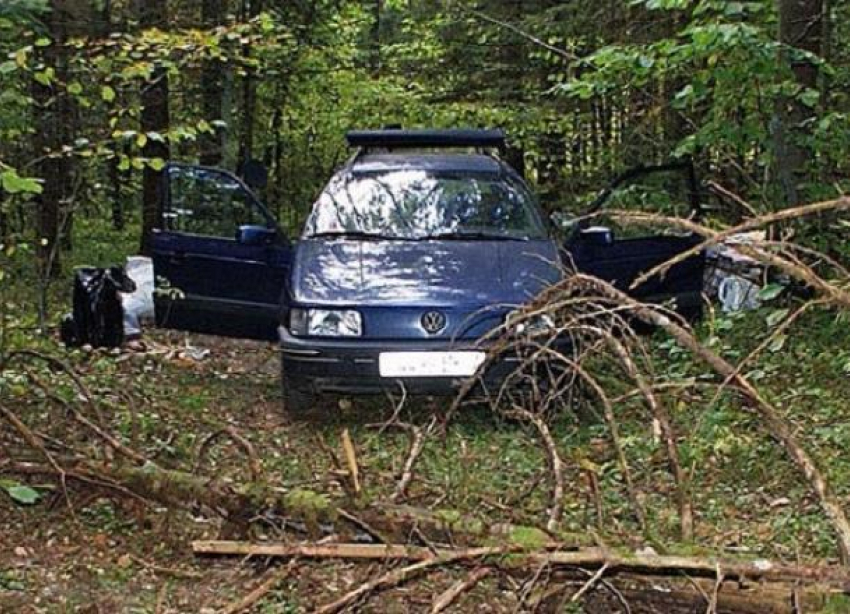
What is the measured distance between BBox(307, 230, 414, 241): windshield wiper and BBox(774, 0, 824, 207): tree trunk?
2848 mm

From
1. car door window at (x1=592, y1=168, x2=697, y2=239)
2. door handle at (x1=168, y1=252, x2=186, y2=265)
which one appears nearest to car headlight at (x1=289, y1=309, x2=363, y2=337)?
door handle at (x1=168, y1=252, x2=186, y2=265)

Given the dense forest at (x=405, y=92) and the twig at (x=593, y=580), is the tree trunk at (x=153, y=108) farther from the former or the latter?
the twig at (x=593, y=580)

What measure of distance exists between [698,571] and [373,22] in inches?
855

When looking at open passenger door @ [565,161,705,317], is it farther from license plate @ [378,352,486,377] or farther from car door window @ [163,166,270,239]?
car door window @ [163,166,270,239]

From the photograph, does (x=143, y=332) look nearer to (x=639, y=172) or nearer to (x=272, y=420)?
(x=272, y=420)

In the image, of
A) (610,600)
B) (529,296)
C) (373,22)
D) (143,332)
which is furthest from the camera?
(373,22)

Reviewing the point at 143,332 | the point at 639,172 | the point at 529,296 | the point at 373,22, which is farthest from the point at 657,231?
the point at 373,22

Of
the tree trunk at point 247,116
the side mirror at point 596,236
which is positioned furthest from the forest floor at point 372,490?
the tree trunk at point 247,116

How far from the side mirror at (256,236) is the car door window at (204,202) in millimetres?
77

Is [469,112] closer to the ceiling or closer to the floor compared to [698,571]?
closer to the ceiling

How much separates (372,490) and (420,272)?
5.58 ft

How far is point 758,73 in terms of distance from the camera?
6.86m

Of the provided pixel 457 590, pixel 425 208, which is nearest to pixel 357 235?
pixel 425 208

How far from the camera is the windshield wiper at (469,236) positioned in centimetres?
655
